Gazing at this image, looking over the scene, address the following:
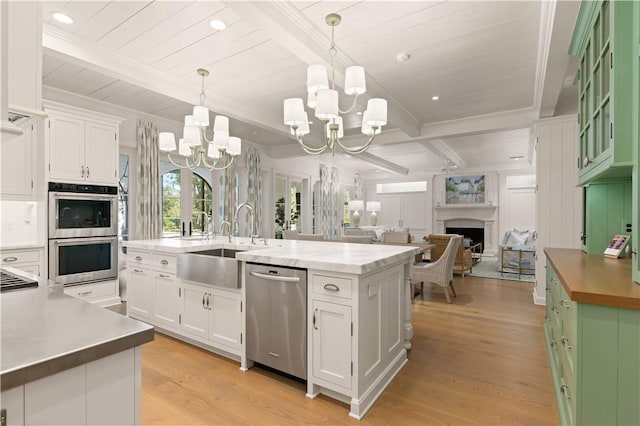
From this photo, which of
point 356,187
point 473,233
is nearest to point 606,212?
point 473,233

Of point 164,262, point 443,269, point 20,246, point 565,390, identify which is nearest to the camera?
point 565,390

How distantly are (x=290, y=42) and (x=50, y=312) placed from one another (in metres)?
2.33

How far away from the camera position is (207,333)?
9.20 ft

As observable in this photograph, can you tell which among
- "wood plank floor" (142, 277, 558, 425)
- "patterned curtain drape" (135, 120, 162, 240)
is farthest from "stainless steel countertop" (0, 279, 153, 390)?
"patterned curtain drape" (135, 120, 162, 240)

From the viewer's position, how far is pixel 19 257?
3252 millimetres

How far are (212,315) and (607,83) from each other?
3.14 m

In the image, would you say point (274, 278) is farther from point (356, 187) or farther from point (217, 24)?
point (356, 187)

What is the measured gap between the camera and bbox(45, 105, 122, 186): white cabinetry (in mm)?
3600

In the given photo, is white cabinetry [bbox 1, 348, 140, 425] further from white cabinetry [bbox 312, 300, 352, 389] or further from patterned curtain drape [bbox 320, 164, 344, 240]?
patterned curtain drape [bbox 320, 164, 344, 240]

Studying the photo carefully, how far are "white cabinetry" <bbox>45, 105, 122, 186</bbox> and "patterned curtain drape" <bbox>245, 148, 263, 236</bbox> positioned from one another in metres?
2.59

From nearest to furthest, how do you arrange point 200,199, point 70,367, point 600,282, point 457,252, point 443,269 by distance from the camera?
1. point 70,367
2. point 600,282
3. point 443,269
4. point 200,199
5. point 457,252

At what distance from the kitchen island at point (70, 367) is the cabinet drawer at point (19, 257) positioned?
2.94m

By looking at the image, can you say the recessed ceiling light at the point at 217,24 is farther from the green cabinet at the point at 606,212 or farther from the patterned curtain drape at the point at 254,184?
the patterned curtain drape at the point at 254,184

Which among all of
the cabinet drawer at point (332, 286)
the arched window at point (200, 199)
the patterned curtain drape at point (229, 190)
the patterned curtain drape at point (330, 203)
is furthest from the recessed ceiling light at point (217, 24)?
the patterned curtain drape at point (330, 203)
